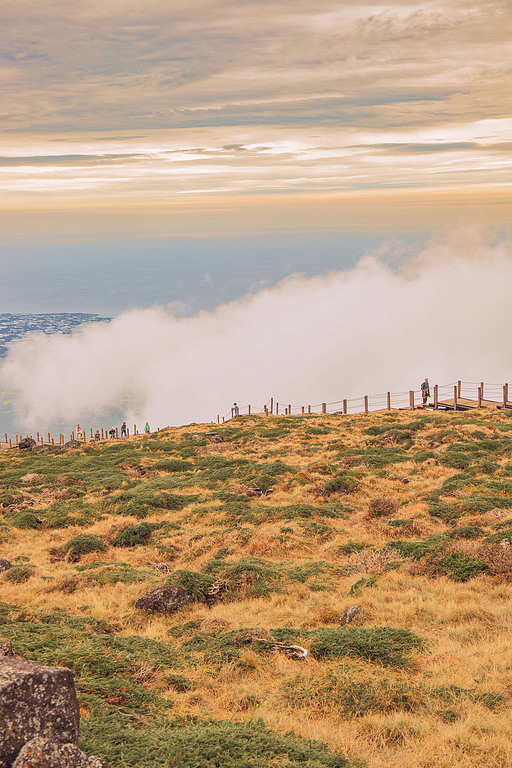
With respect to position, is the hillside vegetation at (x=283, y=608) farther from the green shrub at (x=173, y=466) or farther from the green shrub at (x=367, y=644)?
the green shrub at (x=173, y=466)

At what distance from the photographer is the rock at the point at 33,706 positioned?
5.20 m

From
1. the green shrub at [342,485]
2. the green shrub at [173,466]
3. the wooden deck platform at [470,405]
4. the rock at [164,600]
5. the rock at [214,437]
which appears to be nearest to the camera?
the rock at [164,600]

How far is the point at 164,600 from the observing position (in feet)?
40.4

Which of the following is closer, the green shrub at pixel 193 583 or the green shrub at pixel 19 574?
the green shrub at pixel 193 583

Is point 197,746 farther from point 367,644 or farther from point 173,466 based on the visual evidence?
point 173,466

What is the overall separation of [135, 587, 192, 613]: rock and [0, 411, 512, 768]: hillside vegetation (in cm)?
15

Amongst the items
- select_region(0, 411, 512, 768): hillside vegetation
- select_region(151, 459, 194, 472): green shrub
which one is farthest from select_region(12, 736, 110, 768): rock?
select_region(151, 459, 194, 472): green shrub

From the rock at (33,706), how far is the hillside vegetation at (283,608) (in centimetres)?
86

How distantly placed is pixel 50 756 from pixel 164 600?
24.5 ft

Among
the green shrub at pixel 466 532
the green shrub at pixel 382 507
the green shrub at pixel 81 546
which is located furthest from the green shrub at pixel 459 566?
the green shrub at pixel 81 546

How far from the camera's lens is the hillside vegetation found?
699 cm

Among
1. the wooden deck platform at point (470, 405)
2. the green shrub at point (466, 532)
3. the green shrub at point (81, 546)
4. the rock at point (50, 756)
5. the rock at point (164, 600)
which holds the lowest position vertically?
the green shrub at point (81, 546)

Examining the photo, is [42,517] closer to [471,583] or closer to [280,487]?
[280,487]

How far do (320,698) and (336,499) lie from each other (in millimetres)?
13247
